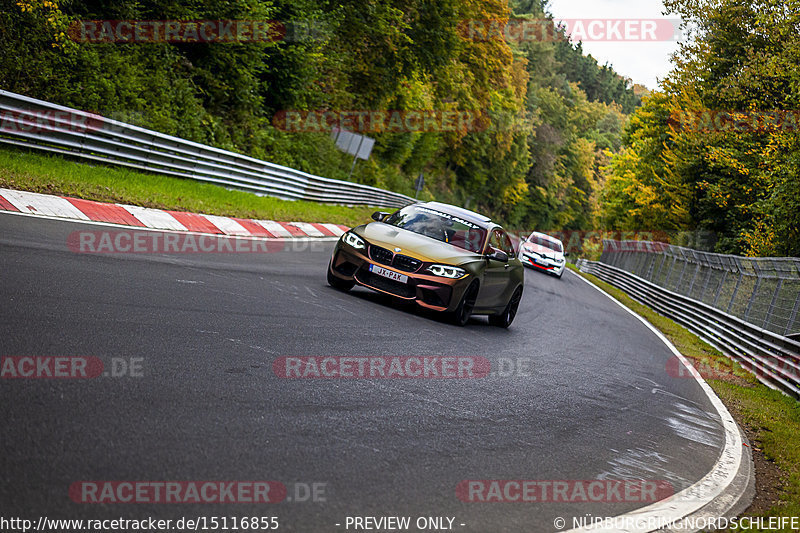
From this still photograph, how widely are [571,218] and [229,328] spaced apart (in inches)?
3807

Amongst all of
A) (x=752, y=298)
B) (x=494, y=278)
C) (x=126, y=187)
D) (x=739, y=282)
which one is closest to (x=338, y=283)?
(x=494, y=278)

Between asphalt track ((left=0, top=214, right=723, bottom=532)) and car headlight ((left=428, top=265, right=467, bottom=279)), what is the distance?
650 millimetres

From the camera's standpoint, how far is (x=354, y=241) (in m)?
10.9

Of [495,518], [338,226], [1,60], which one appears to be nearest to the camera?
[495,518]

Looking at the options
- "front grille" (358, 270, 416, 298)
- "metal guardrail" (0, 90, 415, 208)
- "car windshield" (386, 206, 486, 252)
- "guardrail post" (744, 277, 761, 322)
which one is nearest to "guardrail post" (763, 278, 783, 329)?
"guardrail post" (744, 277, 761, 322)

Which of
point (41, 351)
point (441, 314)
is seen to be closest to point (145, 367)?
point (41, 351)

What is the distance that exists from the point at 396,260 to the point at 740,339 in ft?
30.4

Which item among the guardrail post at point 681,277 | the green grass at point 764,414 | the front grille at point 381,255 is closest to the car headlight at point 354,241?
the front grille at point 381,255

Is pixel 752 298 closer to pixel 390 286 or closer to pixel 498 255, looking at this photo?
pixel 498 255

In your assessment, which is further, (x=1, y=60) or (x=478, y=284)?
(x=1, y=60)

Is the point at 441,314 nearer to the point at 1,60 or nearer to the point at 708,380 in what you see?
the point at 708,380

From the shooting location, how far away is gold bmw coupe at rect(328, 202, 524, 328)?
10.6m

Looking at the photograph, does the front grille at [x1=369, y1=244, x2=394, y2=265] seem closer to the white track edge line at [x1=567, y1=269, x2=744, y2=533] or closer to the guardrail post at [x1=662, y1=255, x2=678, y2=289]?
the white track edge line at [x1=567, y1=269, x2=744, y2=533]

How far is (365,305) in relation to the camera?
34.6 ft
